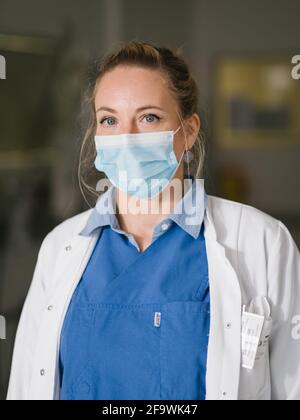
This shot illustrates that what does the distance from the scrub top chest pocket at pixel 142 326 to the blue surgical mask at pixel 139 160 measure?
10 cm

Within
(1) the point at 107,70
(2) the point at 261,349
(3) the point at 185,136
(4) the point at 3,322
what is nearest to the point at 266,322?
(2) the point at 261,349

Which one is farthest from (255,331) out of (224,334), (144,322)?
(144,322)

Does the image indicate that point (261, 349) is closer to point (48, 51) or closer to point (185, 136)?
point (185, 136)

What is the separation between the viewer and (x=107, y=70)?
117 cm

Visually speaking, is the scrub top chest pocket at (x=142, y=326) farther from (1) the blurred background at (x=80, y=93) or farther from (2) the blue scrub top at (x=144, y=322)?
(1) the blurred background at (x=80, y=93)

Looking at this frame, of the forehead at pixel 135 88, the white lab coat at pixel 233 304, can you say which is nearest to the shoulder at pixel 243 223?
the white lab coat at pixel 233 304

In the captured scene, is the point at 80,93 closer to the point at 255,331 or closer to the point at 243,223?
the point at 243,223

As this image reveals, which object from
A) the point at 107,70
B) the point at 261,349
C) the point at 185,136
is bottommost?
the point at 261,349

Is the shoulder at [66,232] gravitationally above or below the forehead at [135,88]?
below

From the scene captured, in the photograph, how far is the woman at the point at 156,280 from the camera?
1.04m

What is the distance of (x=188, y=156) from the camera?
1.22 metres

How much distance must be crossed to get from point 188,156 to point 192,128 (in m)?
0.06

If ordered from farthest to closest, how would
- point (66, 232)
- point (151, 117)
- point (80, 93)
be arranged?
point (80, 93)
point (66, 232)
point (151, 117)
